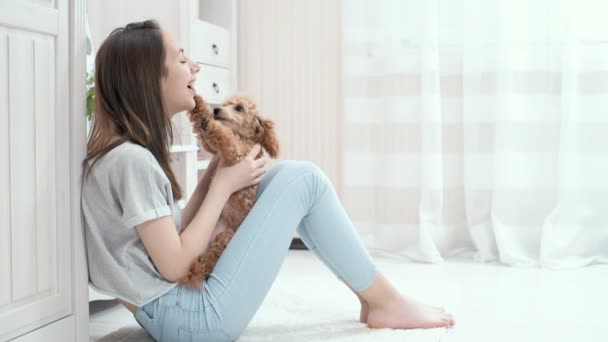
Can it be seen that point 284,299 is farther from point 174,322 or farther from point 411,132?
point 411,132

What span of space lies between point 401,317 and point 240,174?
57 cm

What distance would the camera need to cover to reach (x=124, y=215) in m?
1.41

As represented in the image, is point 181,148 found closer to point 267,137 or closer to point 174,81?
point 267,137

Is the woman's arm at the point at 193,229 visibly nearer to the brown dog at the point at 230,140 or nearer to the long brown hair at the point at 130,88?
the brown dog at the point at 230,140

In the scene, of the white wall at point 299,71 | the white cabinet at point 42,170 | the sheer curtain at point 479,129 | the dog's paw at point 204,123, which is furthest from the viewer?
the white wall at point 299,71

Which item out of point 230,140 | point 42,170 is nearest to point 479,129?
point 230,140

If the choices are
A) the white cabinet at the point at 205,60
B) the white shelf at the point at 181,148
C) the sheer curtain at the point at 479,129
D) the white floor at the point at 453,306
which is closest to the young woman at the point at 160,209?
the white floor at the point at 453,306

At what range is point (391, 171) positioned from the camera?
3051 mm

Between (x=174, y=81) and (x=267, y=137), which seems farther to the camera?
(x=267, y=137)

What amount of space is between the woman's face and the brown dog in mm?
57

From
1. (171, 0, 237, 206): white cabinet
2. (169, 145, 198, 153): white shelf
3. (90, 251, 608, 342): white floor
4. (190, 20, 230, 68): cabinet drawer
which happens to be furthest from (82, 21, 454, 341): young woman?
(190, 20, 230, 68): cabinet drawer

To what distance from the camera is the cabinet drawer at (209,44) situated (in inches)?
112

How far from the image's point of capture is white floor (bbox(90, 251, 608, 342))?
180 cm

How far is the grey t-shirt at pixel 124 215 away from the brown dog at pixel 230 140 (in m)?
0.10
